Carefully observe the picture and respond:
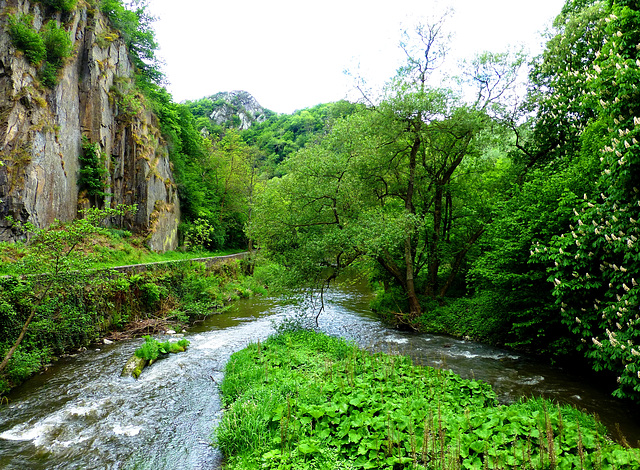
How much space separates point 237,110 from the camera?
106 m

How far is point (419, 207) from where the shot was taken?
18.6 m

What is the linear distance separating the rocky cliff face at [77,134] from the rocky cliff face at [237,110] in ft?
233

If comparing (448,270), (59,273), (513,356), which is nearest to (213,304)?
(59,273)

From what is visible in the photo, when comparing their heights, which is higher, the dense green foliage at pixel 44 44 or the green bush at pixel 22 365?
the dense green foliage at pixel 44 44

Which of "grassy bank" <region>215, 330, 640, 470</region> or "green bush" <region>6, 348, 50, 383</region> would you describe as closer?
"grassy bank" <region>215, 330, 640, 470</region>

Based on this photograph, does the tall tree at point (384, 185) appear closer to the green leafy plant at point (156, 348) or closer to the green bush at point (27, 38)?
the green leafy plant at point (156, 348)

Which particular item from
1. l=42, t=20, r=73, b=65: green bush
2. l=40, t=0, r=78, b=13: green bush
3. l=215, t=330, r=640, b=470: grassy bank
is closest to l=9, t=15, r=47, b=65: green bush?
l=42, t=20, r=73, b=65: green bush

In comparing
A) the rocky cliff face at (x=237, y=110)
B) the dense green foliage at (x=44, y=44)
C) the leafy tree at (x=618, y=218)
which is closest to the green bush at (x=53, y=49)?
the dense green foliage at (x=44, y=44)

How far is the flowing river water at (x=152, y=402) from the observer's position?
20.8ft

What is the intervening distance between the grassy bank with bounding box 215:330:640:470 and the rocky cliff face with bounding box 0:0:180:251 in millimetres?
13685

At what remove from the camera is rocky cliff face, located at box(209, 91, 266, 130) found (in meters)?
99.5

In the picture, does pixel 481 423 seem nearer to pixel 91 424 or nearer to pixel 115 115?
pixel 91 424

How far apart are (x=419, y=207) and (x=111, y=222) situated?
20.0m

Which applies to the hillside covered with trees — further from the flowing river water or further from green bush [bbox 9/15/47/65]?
the flowing river water
